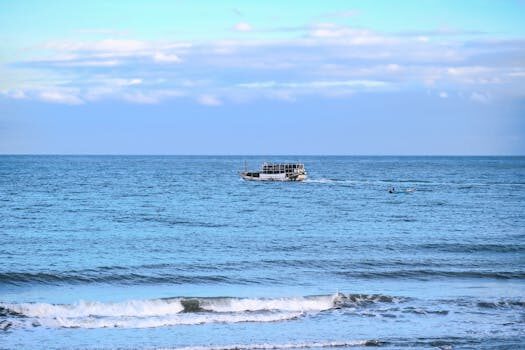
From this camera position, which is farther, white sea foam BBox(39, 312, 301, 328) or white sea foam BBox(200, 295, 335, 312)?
white sea foam BBox(200, 295, 335, 312)

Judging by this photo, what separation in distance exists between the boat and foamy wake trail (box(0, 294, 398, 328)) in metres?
83.5

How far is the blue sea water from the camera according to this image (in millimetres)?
21391

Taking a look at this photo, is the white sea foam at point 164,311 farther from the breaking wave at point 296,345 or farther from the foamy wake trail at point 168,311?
the breaking wave at point 296,345

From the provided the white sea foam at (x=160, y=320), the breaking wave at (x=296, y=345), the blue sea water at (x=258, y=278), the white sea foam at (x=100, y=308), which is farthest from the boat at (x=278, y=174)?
the breaking wave at (x=296, y=345)

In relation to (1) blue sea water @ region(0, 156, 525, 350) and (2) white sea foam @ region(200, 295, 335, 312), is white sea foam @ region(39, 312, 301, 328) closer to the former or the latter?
(1) blue sea water @ region(0, 156, 525, 350)

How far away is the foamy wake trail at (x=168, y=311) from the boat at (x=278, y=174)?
83.5 metres

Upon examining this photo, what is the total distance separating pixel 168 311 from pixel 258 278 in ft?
22.1

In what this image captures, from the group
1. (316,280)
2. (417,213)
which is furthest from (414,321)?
(417,213)

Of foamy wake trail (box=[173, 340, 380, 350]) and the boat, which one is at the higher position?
the boat

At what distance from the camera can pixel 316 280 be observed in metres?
30.5

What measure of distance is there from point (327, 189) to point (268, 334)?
72362mm

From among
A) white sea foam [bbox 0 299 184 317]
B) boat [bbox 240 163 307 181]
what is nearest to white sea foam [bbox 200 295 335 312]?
white sea foam [bbox 0 299 184 317]

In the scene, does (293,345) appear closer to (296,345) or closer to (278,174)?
(296,345)

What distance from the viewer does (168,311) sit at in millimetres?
24656
